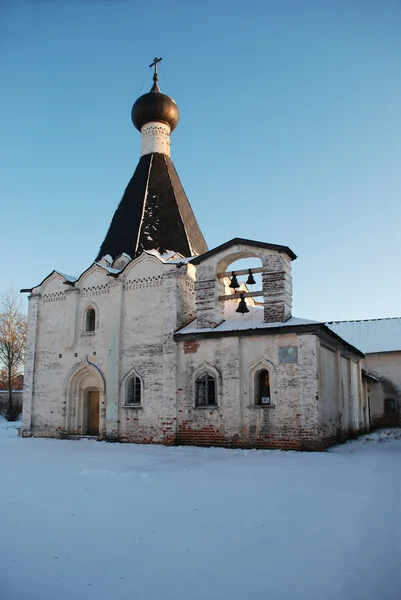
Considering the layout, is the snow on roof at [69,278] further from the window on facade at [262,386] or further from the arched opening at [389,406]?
the arched opening at [389,406]

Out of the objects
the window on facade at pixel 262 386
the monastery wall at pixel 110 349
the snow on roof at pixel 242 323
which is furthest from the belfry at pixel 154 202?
the window on facade at pixel 262 386

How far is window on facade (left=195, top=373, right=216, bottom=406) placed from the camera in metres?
12.9

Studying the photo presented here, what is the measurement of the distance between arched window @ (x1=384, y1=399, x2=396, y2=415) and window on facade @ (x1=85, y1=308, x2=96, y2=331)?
14.4 metres

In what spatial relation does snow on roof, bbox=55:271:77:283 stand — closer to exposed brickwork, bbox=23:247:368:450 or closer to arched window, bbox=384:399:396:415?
exposed brickwork, bbox=23:247:368:450

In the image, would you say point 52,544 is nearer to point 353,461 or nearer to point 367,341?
point 353,461

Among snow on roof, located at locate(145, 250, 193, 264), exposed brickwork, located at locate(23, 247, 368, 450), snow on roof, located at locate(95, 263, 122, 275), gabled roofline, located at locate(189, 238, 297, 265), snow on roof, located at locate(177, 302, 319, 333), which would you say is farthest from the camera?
snow on roof, located at locate(95, 263, 122, 275)

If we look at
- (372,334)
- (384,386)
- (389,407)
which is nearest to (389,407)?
(389,407)

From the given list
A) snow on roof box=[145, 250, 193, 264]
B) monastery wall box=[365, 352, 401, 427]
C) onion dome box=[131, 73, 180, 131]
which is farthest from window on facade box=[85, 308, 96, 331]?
monastery wall box=[365, 352, 401, 427]

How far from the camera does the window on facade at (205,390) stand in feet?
42.5

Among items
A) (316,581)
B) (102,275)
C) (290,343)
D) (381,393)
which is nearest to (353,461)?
(290,343)

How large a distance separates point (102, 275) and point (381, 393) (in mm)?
14473

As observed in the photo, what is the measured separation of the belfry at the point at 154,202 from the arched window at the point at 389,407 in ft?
38.1

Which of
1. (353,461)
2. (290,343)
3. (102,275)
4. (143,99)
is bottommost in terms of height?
(353,461)

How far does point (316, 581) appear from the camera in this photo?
3605 millimetres
